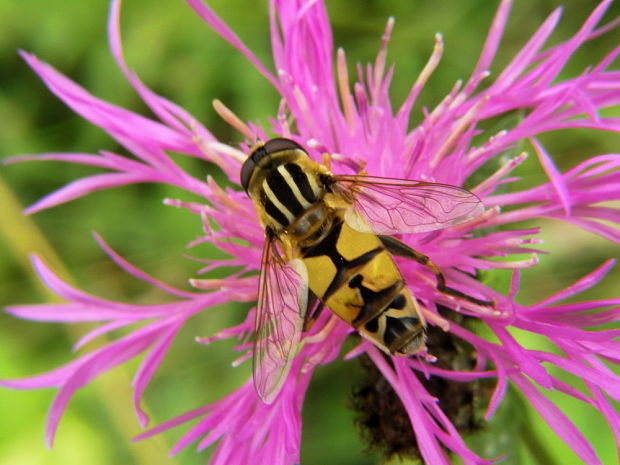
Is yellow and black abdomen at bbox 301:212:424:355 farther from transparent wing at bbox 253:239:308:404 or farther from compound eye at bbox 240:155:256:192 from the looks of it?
compound eye at bbox 240:155:256:192

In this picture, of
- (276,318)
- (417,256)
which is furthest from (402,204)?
(276,318)

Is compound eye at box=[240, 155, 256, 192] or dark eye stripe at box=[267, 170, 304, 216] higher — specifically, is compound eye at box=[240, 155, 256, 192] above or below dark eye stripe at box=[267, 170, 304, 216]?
above

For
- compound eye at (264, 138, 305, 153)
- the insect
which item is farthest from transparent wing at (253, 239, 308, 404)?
compound eye at (264, 138, 305, 153)

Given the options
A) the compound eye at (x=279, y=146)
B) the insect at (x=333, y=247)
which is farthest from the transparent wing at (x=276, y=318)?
the compound eye at (x=279, y=146)

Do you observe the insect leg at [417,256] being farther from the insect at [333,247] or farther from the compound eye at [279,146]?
the compound eye at [279,146]

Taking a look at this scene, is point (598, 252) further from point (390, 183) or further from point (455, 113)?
point (390, 183)

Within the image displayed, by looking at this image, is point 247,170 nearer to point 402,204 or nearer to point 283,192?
point 283,192

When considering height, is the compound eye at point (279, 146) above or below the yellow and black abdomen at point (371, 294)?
above
